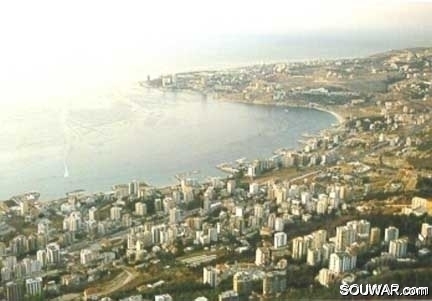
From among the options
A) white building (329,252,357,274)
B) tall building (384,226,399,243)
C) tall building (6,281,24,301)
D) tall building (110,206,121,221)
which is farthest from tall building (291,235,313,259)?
tall building (6,281,24,301)

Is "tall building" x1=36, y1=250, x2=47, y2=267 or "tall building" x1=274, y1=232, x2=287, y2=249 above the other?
"tall building" x1=36, y1=250, x2=47, y2=267

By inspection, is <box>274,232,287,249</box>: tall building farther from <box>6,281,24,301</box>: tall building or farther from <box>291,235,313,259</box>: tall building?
<box>6,281,24,301</box>: tall building

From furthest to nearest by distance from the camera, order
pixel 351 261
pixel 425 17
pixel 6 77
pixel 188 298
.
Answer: pixel 425 17 < pixel 6 77 < pixel 351 261 < pixel 188 298

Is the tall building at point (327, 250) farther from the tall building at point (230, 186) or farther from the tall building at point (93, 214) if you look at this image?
the tall building at point (93, 214)

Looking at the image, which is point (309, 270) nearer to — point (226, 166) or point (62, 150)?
point (226, 166)

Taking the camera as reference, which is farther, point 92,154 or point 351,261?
point 92,154

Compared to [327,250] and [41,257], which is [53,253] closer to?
[41,257]

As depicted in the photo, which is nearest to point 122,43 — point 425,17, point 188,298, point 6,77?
point 6,77
